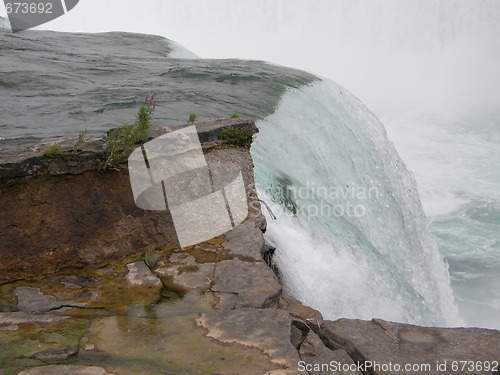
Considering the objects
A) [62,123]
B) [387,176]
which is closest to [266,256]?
[62,123]

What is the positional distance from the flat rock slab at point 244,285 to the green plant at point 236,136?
148 cm

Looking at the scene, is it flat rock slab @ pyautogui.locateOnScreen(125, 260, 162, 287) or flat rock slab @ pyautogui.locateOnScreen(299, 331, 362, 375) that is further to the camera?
flat rock slab @ pyautogui.locateOnScreen(125, 260, 162, 287)

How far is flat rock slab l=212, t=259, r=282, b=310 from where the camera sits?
136 inches

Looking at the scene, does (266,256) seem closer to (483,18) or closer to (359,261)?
(359,261)

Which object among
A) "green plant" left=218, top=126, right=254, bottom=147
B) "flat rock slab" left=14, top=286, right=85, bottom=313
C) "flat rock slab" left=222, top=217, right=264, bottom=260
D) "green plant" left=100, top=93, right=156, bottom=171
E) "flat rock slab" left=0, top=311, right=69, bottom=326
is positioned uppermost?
"green plant" left=100, top=93, right=156, bottom=171

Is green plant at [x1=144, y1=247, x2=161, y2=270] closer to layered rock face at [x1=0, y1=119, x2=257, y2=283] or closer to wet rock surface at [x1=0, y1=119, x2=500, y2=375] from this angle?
wet rock surface at [x1=0, y1=119, x2=500, y2=375]

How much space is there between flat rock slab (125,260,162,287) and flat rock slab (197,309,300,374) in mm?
563

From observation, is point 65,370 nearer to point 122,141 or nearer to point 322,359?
point 322,359

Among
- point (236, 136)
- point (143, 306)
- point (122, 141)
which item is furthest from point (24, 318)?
point (236, 136)

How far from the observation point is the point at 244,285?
3674 mm

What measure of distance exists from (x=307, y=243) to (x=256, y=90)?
17.8 ft

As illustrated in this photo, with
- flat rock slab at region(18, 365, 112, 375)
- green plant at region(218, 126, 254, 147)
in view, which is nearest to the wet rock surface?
flat rock slab at region(18, 365, 112, 375)

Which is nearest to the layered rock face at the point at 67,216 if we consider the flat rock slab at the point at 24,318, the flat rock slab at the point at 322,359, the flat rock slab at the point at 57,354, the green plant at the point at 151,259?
the green plant at the point at 151,259

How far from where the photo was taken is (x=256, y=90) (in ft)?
33.1
